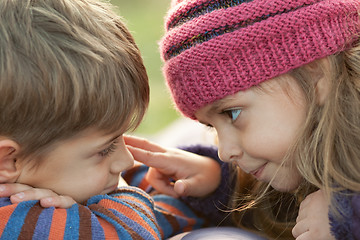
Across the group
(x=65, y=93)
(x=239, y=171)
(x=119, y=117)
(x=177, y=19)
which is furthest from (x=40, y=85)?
(x=239, y=171)

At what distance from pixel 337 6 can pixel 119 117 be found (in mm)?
676

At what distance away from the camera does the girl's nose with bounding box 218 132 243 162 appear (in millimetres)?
1621

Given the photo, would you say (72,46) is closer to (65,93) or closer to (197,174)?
(65,93)

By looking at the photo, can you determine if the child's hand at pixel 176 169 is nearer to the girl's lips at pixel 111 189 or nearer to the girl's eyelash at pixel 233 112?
the girl's lips at pixel 111 189

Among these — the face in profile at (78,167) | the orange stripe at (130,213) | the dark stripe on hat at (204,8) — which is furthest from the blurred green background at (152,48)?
A: the orange stripe at (130,213)

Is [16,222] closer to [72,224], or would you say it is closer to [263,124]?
[72,224]

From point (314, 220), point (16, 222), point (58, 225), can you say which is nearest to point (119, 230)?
point (58, 225)

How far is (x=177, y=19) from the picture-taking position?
5.37ft

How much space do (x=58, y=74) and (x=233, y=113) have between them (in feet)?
1.70

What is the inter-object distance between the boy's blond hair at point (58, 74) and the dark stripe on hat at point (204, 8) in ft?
0.68

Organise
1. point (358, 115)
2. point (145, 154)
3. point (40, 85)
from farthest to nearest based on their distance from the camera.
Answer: point (145, 154), point (358, 115), point (40, 85)

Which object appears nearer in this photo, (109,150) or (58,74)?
(58,74)

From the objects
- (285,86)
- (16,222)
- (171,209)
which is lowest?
(171,209)

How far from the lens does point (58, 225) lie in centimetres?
140
